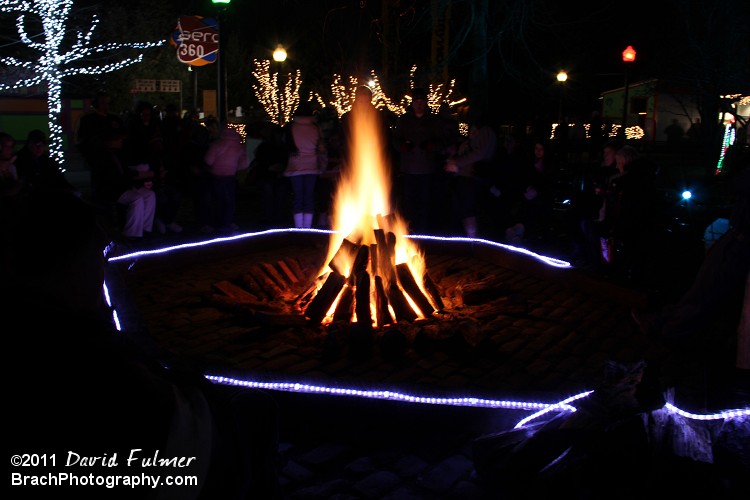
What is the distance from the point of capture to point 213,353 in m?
6.02

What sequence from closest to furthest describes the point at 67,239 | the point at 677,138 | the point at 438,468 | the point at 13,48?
the point at 67,239 → the point at 438,468 → the point at 13,48 → the point at 677,138

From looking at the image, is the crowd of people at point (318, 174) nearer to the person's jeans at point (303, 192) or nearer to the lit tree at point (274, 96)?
the person's jeans at point (303, 192)

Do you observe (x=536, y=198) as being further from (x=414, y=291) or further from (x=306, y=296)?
(x=306, y=296)

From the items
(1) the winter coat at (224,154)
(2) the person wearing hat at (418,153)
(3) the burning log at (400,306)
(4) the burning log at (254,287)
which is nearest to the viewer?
(3) the burning log at (400,306)

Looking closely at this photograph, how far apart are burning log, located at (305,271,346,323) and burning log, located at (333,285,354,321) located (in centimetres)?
7

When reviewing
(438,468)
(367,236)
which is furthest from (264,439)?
(367,236)

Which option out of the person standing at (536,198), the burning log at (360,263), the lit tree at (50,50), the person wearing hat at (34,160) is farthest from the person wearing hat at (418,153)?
the lit tree at (50,50)

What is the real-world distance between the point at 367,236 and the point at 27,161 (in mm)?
6302

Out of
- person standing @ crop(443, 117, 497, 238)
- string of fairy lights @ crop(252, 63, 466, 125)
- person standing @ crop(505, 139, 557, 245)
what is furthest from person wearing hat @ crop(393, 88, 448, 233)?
string of fairy lights @ crop(252, 63, 466, 125)

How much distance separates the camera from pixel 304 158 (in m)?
11.7

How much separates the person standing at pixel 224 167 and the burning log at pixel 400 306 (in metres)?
5.64

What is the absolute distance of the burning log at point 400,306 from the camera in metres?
7.09

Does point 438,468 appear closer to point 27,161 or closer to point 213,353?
point 213,353

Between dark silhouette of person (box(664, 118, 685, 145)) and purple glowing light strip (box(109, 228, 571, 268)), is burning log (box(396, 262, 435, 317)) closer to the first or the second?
purple glowing light strip (box(109, 228, 571, 268))
